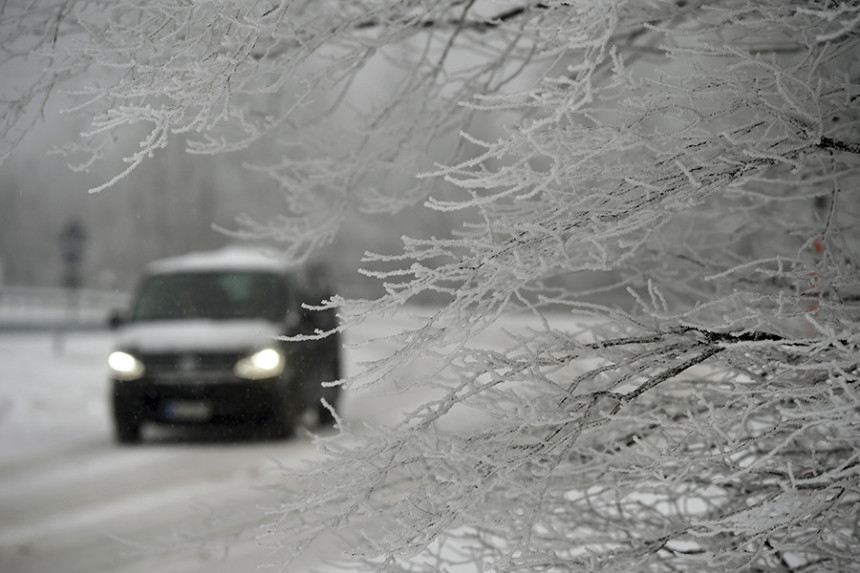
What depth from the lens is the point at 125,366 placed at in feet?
30.0

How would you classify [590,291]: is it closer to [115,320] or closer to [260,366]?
[260,366]

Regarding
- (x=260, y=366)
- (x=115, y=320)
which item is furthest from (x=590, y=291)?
(x=115, y=320)

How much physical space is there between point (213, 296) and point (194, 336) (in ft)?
2.79

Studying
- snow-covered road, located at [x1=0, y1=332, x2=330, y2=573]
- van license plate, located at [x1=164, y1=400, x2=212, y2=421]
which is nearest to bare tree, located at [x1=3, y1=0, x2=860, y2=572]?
snow-covered road, located at [x1=0, y1=332, x2=330, y2=573]

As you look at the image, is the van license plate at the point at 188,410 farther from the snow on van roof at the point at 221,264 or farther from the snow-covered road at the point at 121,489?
the snow on van roof at the point at 221,264

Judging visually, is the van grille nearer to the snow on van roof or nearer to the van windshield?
the van windshield

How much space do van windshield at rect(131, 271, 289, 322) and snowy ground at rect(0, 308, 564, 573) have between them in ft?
4.46

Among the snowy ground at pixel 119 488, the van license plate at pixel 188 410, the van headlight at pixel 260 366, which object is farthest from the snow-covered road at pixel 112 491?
the van headlight at pixel 260 366

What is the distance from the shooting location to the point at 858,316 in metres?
2.42

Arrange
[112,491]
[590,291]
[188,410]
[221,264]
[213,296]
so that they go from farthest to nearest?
[221,264] < [213,296] < [188,410] < [112,491] < [590,291]

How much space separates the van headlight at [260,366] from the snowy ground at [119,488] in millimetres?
752

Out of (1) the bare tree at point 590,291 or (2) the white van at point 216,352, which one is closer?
(1) the bare tree at point 590,291

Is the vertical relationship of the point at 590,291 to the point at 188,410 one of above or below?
above

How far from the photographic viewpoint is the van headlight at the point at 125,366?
9.10 metres
